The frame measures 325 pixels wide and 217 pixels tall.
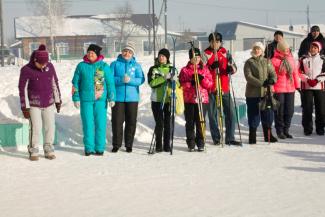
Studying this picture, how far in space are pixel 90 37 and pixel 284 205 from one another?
5347 cm

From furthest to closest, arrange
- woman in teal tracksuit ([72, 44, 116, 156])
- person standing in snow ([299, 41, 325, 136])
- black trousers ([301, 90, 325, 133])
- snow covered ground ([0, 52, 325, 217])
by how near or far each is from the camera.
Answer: black trousers ([301, 90, 325, 133]), person standing in snow ([299, 41, 325, 136]), woman in teal tracksuit ([72, 44, 116, 156]), snow covered ground ([0, 52, 325, 217])

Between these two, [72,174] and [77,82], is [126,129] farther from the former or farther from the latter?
[72,174]

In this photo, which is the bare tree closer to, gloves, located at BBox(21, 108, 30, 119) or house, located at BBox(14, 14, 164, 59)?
house, located at BBox(14, 14, 164, 59)

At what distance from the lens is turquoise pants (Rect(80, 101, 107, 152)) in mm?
8484

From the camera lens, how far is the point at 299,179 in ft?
21.4

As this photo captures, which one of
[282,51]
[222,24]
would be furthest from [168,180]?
[222,24]

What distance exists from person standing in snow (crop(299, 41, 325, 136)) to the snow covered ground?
0.47m

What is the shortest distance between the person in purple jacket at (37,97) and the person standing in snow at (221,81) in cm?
266

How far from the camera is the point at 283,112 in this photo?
9.90 metres

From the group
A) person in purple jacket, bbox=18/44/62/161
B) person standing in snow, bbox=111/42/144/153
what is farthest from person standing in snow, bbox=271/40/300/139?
person in purple jacket, bbox=18/44/62/161

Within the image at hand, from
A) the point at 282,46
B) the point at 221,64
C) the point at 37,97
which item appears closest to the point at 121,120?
the point at 37,97

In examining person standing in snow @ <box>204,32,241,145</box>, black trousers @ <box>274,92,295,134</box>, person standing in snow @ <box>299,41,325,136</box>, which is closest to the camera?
person standing in snow @ <box>204,32,241,145</box>

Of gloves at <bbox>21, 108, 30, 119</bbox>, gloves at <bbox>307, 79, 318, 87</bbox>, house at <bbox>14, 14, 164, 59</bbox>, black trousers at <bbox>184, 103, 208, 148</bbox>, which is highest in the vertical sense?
house at <bbox>14, 14, 164, 59</bbox>

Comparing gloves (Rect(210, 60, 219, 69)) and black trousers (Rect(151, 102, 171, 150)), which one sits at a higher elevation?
gloves (Rect(210, 60, 219, 69))
